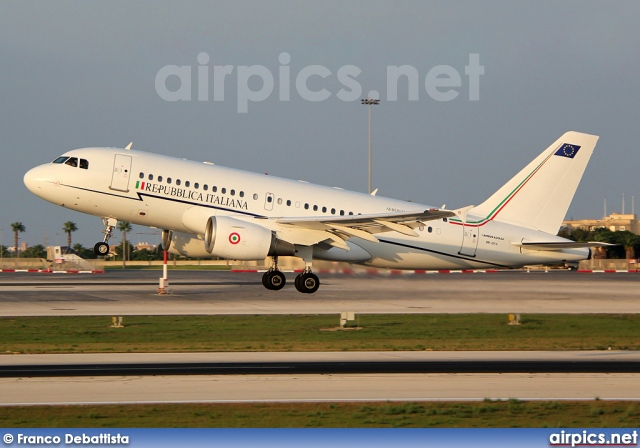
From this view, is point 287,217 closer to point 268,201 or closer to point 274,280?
point 268,201

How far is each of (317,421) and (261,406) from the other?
6.26ft

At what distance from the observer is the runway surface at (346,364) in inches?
889

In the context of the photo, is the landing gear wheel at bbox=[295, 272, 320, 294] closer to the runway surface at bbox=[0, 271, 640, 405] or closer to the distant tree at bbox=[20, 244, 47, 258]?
the runway surface at bbox=[0, 271, 640, 405]

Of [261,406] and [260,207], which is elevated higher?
[260,207]

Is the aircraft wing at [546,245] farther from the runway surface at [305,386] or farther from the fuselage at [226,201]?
the runway surface at [305,386]

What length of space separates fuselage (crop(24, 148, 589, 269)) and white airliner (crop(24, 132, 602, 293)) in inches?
1.7

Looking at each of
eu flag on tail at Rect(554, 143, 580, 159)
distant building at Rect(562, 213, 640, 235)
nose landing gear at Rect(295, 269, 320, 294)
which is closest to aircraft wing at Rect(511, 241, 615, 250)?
eu flag on tail at Rect(554, 143, 580, 159)

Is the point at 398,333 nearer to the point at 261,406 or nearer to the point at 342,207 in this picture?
the point at 342,207

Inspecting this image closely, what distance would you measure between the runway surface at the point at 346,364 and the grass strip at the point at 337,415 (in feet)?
3.16

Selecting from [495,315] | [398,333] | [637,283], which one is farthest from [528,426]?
[637,283]

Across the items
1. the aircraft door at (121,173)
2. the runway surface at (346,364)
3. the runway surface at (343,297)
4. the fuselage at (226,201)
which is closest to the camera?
the runway surface at (346,364)

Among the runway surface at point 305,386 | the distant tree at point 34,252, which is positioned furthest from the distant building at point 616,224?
the runway surface at point 305,386

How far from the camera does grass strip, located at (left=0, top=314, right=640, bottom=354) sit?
113 feet

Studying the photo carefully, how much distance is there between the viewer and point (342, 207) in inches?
1642
